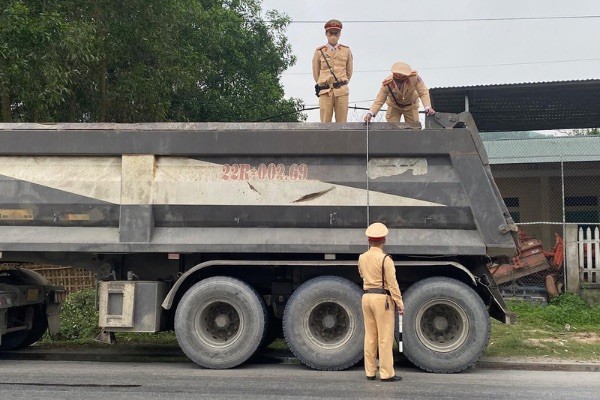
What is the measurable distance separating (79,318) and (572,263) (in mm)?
8494

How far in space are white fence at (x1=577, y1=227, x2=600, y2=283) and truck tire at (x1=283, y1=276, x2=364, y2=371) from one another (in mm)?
6815

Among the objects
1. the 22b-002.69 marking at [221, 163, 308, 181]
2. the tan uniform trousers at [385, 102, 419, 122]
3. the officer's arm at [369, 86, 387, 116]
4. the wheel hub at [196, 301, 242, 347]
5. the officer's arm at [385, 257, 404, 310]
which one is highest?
the officer's arm at [369, 86, 387, 116]

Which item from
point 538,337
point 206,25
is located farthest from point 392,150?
point 206,25

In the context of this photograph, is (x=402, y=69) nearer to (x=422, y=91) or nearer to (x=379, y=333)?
(x=422, y=91)

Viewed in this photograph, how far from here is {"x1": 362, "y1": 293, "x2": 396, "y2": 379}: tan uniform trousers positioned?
7105mm

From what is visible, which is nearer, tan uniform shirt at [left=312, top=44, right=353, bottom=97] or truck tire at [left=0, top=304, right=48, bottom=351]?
tan uniform shirt at [left=312, top=44, right=353, bottom=97]

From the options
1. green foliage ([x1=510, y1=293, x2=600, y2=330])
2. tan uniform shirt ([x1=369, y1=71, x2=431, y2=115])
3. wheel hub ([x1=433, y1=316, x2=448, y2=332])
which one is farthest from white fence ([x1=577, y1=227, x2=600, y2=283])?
wheel hub ([x1=433, y1=316, x2=448, y2=332])

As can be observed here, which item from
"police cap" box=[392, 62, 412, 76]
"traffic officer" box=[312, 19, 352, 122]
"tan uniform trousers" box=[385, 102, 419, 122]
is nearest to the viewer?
"police cap" box=[392, 62, 412, 76]

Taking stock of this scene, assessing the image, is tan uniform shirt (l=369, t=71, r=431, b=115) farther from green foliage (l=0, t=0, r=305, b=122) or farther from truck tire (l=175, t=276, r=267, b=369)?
green foliage (l=0, t=0, r=305, b=122)

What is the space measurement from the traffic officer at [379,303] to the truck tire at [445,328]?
1.41 feet

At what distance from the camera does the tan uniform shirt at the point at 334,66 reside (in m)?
9.16

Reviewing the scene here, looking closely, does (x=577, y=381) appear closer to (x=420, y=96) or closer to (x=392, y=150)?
(x=392, y=150)

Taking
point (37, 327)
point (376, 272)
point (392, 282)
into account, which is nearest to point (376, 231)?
point (376, 272)

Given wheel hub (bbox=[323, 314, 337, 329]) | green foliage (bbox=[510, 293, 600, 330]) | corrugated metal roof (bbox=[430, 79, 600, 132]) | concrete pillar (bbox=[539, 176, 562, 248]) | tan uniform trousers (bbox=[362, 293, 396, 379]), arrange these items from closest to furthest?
tan uniform trousers (bbox=[362, 293, 396, 379]), wheel hub (bbox=[323, 314, 337, 329]), green foliage (bbox=[510, 293, 600, 330]), corrugated metal roof (bbox=[430, 79, 600, 132]), concrete pillar (bbox=[539, 176, 562, 248])
